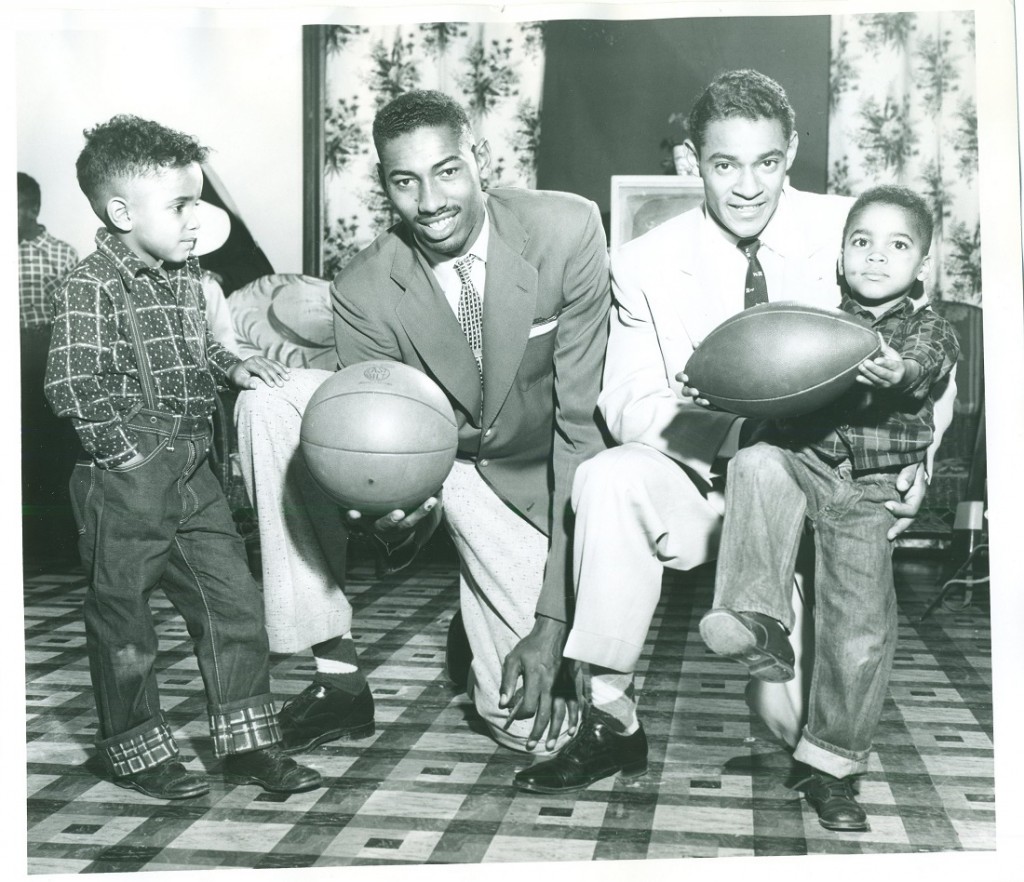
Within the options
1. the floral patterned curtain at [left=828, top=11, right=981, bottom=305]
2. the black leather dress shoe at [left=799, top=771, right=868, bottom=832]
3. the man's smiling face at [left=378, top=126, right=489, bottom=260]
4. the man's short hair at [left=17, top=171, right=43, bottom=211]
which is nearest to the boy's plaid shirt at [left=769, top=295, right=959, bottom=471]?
the floral patterned curtain at [left=828, top=11, right=981, bottom=305]

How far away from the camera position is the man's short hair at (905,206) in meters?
2.20

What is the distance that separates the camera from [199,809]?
224cm

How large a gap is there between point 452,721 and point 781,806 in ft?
2.70

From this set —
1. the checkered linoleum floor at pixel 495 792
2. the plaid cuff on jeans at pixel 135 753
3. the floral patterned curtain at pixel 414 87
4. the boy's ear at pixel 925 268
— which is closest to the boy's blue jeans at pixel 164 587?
the plaid cuff on jeans at pixel 135 753

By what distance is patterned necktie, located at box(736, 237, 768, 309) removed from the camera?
2.50m

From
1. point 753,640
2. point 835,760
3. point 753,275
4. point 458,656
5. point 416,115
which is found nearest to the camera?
point 753,640

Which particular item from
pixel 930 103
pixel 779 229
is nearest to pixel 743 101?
pixel 779 229

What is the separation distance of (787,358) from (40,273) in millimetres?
1627

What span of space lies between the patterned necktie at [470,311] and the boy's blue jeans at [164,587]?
0.63 metres

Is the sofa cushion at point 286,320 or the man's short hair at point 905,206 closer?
the man's short hair at point 905,206

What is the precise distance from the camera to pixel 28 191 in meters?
2.43

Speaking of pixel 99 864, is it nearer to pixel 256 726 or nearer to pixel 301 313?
pixel 256 726

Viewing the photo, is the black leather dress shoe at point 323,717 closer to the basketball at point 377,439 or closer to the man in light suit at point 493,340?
the man in light suit at point 493,340

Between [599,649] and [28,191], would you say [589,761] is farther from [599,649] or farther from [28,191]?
[28,191]
